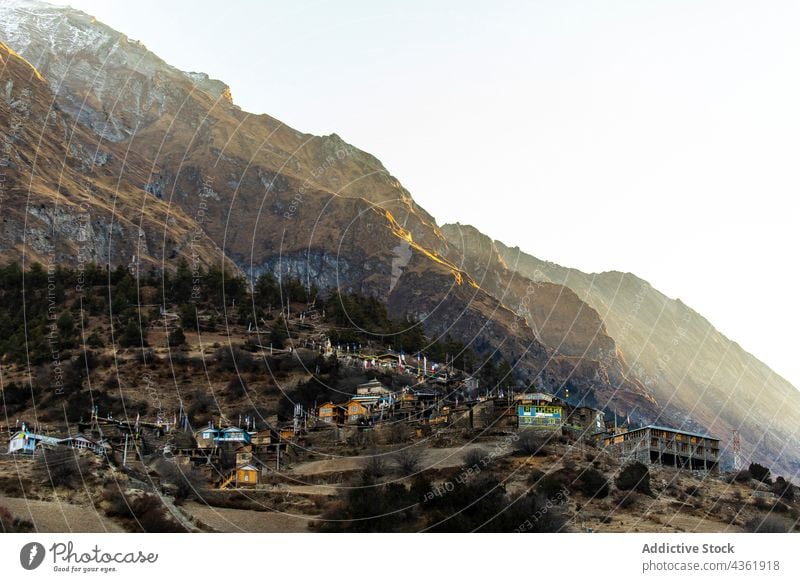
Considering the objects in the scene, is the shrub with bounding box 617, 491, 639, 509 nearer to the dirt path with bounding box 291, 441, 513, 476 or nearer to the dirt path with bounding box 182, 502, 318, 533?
the dirt path with bounding box 291, 441, 513, 476

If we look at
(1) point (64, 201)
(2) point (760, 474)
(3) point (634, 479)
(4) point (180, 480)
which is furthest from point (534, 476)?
(1) point (64, 201)

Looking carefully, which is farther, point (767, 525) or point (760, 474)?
point (760, 474)

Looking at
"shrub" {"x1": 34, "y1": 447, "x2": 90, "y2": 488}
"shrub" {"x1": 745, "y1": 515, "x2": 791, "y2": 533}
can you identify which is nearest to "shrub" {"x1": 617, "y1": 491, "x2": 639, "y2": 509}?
"shrub" {"x1": 745, "y1": 515, "x2": 791, "y2": 533}

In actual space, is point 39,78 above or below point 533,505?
above

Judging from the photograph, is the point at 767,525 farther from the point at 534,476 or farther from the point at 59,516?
the point at 59,516
